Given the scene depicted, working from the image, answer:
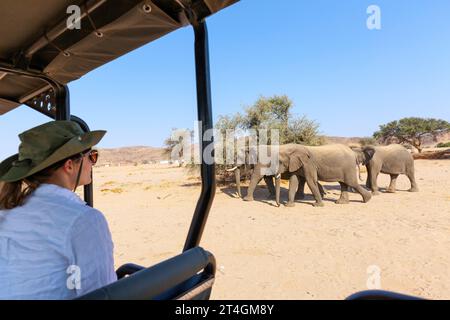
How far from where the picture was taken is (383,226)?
691 centimetres

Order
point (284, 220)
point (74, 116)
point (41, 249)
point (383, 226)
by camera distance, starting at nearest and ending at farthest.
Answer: point (41, 249), point (74, 116), point (383, 226), point (284, 220)

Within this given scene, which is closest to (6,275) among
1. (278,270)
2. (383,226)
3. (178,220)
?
(278,270)

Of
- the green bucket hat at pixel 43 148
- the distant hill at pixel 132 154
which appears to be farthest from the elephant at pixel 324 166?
the distant hill at pixel 132 154

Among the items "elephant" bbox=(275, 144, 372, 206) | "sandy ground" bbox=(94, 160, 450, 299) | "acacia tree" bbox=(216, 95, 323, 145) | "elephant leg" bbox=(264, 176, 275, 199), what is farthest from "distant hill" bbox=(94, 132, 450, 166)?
"sandy ground" bbox=(94, 160, 450, 299)

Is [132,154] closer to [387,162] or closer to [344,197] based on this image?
[387,162]

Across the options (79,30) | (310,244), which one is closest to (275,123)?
(310,244)

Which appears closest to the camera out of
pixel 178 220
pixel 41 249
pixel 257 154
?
pixel 41 249

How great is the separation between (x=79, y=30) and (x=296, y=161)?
9.40 meters

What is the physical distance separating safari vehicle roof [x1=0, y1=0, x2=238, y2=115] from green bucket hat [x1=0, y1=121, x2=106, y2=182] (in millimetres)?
715

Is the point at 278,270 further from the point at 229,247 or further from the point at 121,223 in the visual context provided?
the point at 121,223

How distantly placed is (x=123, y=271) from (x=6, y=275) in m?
0.75

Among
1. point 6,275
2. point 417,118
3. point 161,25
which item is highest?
point 417,118

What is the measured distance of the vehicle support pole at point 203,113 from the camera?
1645 millimetres

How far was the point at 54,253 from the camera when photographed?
1.01 m
